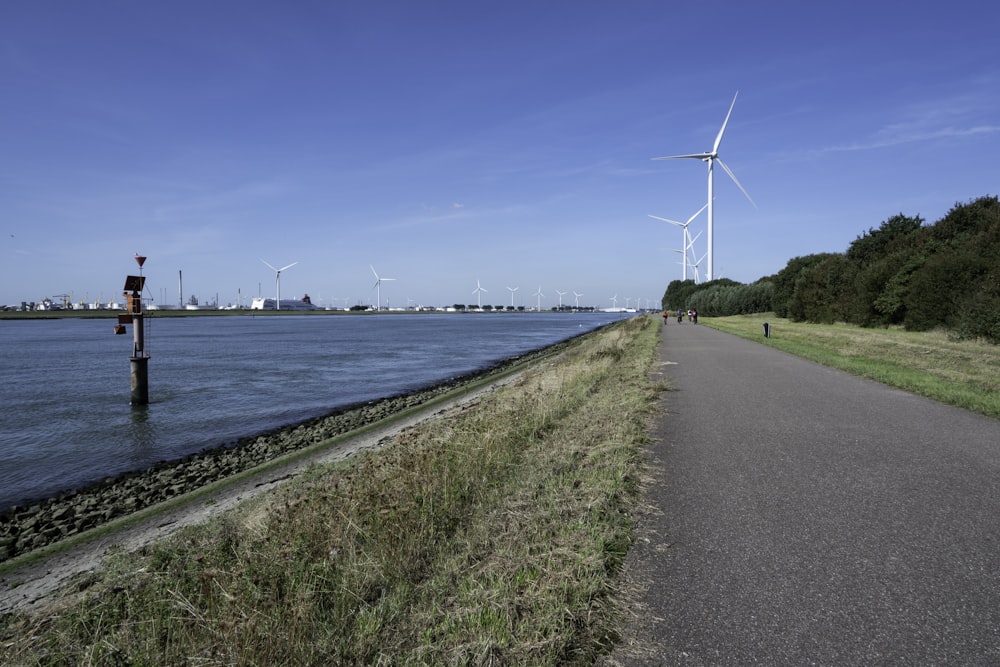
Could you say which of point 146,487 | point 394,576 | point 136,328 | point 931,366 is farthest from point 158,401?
point 931,366

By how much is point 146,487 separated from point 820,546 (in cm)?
1294

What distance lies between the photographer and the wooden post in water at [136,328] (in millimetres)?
19516

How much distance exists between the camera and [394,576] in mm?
4727

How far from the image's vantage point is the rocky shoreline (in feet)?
31.0

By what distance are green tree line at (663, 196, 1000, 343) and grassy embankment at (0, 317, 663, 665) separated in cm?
3193

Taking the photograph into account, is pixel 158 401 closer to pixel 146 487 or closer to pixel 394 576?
pixel 146 487

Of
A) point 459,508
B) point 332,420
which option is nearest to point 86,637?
point 459,508

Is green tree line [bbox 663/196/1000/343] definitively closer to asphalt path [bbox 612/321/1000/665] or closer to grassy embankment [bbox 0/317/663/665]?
asphalt path [bbox 612/321/1000/665]

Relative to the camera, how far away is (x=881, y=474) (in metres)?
6.71

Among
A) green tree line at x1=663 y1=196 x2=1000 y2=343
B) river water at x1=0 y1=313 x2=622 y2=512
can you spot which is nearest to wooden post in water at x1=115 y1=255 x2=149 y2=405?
river water at x1=0 y1=313 x2=622 y2=512

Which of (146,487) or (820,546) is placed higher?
(820,546)

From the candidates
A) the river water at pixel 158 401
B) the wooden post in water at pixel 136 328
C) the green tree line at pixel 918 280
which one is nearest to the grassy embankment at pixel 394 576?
the river water at pixel 158 401

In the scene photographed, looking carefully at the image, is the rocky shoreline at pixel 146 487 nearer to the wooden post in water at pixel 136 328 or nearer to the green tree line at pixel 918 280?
the wooden post in water at pixel 136 328

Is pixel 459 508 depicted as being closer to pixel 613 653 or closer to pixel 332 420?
pixel 613 653
